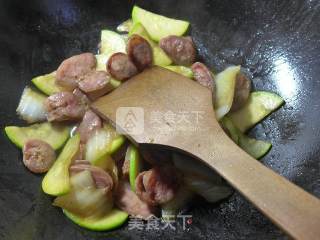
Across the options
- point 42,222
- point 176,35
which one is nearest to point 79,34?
point 176,35

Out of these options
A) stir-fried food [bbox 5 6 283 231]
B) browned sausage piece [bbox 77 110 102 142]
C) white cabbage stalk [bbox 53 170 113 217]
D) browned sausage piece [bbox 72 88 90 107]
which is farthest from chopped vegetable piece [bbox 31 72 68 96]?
white cabbage stalk [bbox 53 170 113 217]

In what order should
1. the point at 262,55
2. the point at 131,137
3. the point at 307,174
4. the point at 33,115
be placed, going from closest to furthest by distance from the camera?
1. the point at 131,137
2. the point at 307,174
3. the point at 33,115
4. the point at 262,55

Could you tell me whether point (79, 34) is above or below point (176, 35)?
below

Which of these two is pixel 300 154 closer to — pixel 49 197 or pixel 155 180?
pixel 155 180

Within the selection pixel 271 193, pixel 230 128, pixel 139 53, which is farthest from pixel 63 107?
pixel 271 193

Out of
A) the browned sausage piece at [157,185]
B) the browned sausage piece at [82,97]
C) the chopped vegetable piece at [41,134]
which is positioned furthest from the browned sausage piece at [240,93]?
the chopped vegetable piece at [41,134]

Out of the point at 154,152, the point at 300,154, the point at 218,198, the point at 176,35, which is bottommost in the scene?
the point at 218,198
